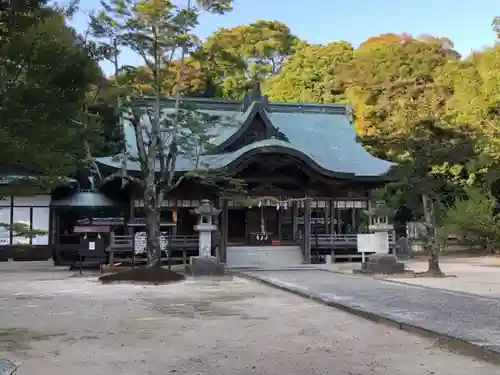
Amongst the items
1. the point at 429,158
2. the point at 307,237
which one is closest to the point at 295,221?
the point at 307,237

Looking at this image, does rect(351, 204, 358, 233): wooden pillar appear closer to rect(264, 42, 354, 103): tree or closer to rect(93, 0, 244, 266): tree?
rect(93, 0, 244, 266): tree

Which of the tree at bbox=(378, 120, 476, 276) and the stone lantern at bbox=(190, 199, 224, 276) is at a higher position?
the tree at bbox=(378, 120, 476, 276)

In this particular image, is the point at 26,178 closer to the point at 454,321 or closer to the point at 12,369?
the point at 12,369

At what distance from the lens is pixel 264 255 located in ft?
72.7

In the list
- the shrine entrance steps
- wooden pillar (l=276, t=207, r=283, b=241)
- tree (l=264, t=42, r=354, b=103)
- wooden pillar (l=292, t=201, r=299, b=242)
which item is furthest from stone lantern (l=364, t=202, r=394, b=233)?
tree (l=264, t=42, r=354, b=103)

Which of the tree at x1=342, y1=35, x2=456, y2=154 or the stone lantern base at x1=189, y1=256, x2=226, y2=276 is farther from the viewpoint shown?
the tree at x1=342, y1=35, x2=456, y2=154

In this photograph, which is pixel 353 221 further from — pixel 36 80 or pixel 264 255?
pixel 36 80

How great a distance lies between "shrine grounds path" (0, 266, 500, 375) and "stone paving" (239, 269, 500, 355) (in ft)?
1.08

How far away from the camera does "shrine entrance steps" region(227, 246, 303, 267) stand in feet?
71.0

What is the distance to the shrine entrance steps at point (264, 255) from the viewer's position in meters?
21.7

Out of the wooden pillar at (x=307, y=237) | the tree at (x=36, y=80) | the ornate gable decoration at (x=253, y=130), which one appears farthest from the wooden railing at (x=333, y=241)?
the tree at (x=36, y=80)

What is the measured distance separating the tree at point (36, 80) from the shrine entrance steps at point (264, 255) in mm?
16445

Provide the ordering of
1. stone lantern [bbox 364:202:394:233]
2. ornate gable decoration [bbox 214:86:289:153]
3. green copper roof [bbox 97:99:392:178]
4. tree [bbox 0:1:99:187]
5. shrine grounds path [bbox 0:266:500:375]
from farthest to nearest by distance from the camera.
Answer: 1. ornate gable decoration [bbox 214:86:289:153]
2. green copper roof [bbox 97:99:392:178]
3. stone lantern [bbox 364:202:394:233]
4. shrine grounds path [bbox 0:266:500:375]
5. tree [bbox 0:1:99:187]

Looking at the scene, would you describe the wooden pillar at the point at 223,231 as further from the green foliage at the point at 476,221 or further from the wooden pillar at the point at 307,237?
the green foliage at the point at 476,221
